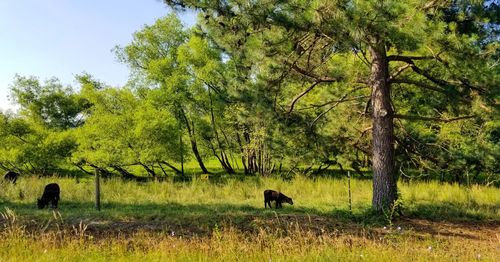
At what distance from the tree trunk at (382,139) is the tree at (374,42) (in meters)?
0.02

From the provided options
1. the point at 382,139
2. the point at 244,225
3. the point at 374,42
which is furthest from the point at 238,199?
the point at 374,42

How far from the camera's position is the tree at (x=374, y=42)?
7.10m

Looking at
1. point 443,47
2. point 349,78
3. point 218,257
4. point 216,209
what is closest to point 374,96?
point 349,78

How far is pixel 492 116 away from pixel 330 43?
3719 millimetres

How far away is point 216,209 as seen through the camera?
10.2 m

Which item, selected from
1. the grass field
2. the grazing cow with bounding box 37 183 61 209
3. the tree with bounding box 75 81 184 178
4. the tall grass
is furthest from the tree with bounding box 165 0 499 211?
the tree with bounding box 75 81 184 178

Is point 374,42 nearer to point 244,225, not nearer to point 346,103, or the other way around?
point 346,103

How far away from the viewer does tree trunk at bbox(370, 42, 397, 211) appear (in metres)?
9.62

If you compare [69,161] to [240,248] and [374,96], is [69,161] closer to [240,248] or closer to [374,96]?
[374,96]

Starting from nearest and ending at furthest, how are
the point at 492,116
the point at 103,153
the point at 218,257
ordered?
1. the point at 218,257
2. the point at 492,116
3. the point at 103,153

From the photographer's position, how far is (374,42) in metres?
8.43

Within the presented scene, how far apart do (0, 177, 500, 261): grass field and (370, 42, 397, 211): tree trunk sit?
53 centimetres

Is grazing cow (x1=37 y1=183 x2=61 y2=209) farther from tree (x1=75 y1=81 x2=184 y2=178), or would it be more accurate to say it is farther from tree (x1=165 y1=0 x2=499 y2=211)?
tree (x1=75 y1=81 x2=184 y2=178)

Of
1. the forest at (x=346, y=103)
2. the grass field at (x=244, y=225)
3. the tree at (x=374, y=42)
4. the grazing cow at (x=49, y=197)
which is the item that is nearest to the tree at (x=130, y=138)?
the forest at (x=346, y=103)
